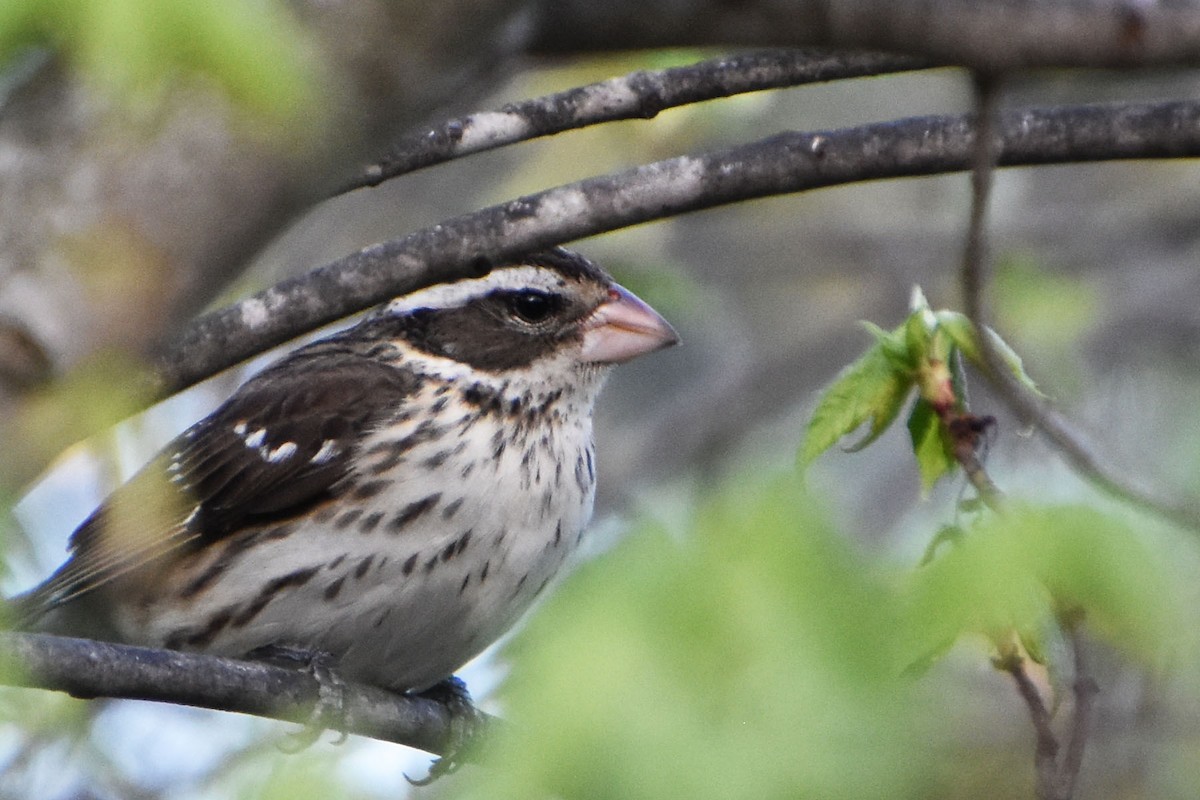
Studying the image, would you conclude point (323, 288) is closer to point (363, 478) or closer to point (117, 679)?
point (117, 679)

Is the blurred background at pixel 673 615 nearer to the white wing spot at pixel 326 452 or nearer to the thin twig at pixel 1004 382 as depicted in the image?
the thin twig at pixel 1004 382

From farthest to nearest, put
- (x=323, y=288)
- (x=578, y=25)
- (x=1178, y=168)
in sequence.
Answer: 1. (x=1178, y=168)
2. (x=323, y=288)
3. (x=578, y=25)

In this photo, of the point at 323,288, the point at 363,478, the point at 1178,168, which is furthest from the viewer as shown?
the point at 1178,168

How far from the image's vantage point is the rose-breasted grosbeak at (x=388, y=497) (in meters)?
4.84

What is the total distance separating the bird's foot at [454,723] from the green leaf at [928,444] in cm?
186

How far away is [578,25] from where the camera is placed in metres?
2.69

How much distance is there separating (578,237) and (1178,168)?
24.9 ft

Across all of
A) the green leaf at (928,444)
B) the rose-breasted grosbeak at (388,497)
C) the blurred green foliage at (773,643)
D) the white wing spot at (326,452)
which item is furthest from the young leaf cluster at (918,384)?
the white wing spot at (326,452)

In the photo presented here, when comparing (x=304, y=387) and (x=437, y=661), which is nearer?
(x=437, y=661)

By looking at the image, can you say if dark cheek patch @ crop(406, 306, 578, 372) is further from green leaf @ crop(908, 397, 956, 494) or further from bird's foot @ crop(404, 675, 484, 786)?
green leaf @ crop(908, 397, 956, 494)

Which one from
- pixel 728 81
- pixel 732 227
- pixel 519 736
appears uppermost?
pixel 732 227

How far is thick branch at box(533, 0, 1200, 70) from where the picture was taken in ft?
7.50

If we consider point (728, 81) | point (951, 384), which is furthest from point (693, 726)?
point (728, 81)

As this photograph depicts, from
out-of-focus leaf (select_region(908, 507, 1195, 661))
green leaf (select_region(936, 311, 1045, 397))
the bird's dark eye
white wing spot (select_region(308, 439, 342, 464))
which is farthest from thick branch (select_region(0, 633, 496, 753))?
green leaf (select_region(936, 311, 1045, 397))
